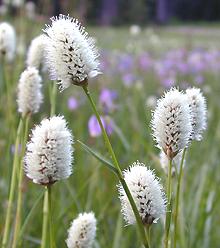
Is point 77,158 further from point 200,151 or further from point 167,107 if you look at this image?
point 167,107

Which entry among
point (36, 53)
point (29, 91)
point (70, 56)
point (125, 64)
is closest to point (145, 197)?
point (70, 56)

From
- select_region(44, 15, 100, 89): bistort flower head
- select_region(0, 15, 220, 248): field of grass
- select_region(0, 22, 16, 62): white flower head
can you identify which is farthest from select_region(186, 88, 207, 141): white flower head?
select_region(0, 22, 16, 62): white flower head

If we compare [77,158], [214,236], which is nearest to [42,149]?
[214,236]

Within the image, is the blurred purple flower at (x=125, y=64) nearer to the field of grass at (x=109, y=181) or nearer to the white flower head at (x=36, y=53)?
the field of grass at (x=109, y=181)

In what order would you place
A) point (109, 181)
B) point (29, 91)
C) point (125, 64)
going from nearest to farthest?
point (29, 91) < point (109, 181) < point (125, 64)

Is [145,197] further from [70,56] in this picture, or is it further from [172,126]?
[70,56]

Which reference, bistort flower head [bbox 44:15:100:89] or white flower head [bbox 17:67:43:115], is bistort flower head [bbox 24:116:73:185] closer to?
bistort flower head [bbox 44:15:100:89]
